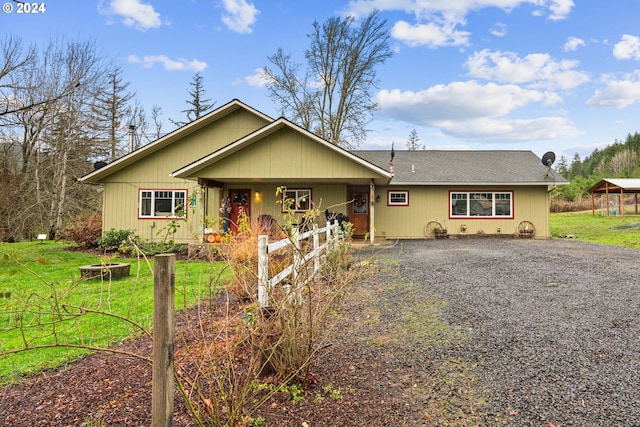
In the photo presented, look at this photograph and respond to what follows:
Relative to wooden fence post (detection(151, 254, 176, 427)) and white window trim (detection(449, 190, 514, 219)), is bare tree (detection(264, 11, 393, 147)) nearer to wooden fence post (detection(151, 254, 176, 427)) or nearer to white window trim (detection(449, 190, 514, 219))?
white window trim (detection(449, 190, 514, 219))

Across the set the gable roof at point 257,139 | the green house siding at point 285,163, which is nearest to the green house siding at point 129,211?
the gable roof at point 257,139

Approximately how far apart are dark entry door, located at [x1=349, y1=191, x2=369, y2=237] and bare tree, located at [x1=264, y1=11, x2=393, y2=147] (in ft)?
26.8

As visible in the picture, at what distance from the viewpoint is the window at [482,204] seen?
1545 centimetres

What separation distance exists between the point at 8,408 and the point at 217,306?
9.36ft

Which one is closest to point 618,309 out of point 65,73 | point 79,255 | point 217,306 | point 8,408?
point 217,306

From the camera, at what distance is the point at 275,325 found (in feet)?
9.52

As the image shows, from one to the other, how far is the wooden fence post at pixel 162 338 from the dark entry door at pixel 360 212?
13880mm

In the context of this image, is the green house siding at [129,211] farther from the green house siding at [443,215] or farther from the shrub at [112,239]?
the green house siding at [443,215]

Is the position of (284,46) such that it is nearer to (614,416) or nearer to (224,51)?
(224,51)

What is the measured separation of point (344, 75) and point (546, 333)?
21771 millimetres

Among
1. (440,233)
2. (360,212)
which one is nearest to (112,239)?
(360,212)

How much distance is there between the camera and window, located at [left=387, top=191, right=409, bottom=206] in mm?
15695

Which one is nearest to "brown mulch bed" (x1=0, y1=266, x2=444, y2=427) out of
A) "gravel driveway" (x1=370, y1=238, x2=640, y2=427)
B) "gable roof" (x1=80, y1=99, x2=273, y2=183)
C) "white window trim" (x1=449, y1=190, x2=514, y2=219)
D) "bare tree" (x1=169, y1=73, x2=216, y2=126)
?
"gravel driveway" (x1=370, y1=238, x2=640, y2=427)

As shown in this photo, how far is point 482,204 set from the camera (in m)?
15.6
